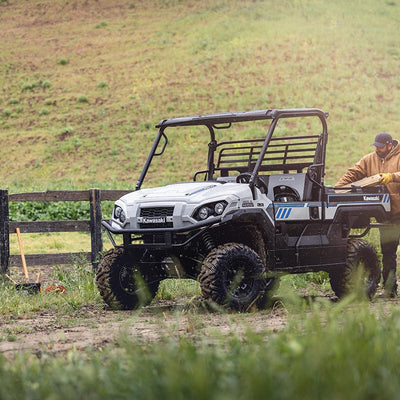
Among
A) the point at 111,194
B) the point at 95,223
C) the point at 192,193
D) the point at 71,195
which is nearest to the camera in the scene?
the point at 192,193

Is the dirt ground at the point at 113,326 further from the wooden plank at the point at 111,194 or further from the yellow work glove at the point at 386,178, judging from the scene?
the wooden plank at the point at 111,194

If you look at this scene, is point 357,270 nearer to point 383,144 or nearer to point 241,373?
point 383,144

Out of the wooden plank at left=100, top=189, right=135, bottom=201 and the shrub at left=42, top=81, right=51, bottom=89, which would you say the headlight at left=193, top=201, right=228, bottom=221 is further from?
the shrub at left=42, top=81, right=51, bottom=89

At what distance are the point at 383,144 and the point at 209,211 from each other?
3043 millimetres

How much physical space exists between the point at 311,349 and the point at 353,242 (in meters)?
5.76

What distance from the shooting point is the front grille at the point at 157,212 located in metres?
8.04

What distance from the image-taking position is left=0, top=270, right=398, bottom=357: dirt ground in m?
5.77

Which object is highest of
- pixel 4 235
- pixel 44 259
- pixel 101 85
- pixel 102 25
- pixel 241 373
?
pixel 102 25

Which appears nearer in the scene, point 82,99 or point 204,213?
point 204,213

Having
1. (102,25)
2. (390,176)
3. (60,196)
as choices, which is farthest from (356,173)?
(102,25)

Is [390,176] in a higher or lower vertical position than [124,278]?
higher

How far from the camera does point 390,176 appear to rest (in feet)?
30.9

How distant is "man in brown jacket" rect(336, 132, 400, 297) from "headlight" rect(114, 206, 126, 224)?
112 inches

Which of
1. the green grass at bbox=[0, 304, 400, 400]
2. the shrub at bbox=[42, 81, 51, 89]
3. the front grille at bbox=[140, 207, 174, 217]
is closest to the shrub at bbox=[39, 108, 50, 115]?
the shrub at bbox=[42, 81, 51, 89]
